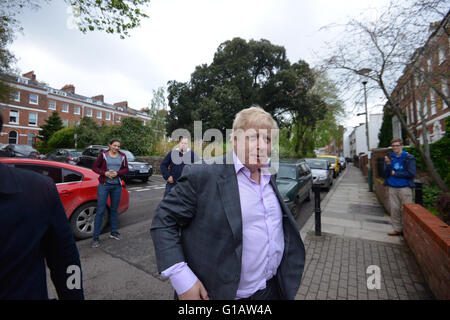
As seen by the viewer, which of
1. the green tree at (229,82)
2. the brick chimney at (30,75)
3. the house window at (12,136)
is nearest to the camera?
the green tree at (229,82)

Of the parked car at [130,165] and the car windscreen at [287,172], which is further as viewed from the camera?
the parked car at [130,165]

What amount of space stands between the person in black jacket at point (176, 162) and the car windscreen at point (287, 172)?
315 cm

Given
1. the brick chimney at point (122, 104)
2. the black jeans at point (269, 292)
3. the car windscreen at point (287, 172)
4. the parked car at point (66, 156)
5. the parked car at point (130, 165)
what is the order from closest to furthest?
the black jeans at point (269, 292) → the car windscreen at point (287, 172) → the parked car at point (130, 165) → the parked car at point (66, 156) → the brick chimney at point (122, 104)

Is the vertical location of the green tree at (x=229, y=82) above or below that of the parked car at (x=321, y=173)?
above

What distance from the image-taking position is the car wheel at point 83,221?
3.97 meters

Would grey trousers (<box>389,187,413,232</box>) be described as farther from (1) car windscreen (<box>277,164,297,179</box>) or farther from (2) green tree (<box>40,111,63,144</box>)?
(2) green tree (<box>40,111,63,144</box>)

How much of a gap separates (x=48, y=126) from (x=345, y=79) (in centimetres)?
4186

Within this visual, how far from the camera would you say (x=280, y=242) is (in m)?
1.47

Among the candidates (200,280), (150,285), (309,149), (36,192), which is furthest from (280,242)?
(309,149)

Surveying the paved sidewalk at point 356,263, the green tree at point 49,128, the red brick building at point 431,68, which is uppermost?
the green tree at point 49,128

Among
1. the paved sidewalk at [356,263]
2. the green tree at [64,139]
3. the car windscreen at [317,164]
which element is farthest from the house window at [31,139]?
the paved sidewalk at [356,263]

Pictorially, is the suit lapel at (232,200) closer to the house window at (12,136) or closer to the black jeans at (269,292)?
the black jeans at (269,292)
